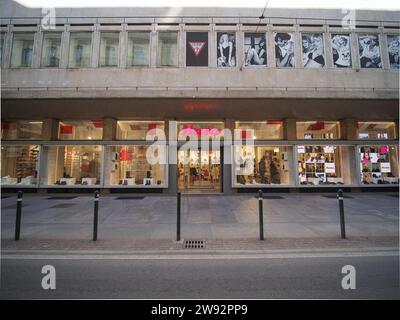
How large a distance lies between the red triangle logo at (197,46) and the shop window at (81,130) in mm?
7370

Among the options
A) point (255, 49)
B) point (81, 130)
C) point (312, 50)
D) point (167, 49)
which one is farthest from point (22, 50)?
point (312, 50)

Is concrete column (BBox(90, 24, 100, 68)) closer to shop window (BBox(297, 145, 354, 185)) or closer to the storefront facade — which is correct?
the storefront facade

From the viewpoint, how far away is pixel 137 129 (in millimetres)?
14656

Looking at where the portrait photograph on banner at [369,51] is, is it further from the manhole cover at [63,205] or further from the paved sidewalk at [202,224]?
the manhole cover at [63,205]

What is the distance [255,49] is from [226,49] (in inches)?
70.1

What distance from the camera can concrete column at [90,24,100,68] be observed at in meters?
13.7

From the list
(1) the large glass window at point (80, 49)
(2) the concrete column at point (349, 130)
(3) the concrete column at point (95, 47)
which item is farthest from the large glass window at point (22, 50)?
(2) the concrete column at point (349, 130)

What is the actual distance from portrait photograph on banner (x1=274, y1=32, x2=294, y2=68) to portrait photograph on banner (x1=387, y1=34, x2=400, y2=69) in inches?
244

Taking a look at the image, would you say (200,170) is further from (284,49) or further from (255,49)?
(284,49)

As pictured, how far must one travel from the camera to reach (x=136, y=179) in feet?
47.1

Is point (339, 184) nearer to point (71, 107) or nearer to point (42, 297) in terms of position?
point (42, 297)

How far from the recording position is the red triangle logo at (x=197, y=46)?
13.8m

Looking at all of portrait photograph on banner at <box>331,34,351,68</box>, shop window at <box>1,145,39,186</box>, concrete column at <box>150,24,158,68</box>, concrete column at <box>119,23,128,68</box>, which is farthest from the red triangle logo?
shop window at <box>1,145,39,186</box>

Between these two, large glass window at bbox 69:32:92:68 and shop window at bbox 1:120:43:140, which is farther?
shop window at bbox 1:120:43:140
